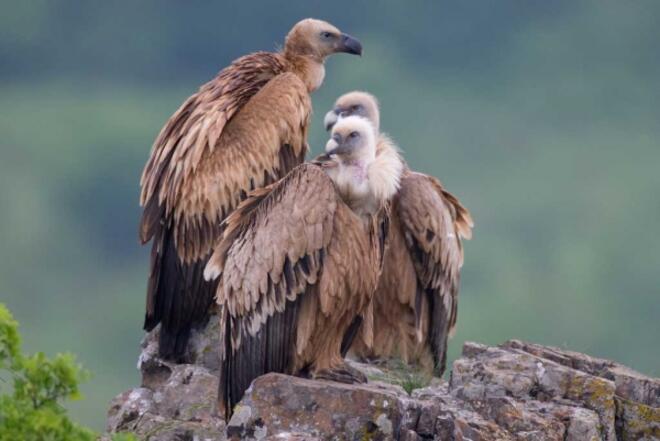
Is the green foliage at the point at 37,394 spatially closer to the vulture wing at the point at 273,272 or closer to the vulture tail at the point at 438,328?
the vulture wing at the point at 273,272

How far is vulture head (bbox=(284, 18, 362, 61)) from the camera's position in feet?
46.2

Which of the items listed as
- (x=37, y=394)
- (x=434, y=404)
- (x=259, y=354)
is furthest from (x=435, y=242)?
(x=37, y=394)

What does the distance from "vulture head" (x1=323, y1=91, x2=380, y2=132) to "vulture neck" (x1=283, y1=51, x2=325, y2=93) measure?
3.10ft

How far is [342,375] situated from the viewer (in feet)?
34.7

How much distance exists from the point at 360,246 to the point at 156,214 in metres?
2.70

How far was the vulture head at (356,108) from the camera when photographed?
41.5ft

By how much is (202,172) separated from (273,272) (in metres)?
2.63

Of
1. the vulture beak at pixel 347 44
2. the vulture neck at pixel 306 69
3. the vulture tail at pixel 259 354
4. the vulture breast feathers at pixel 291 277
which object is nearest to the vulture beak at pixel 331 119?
the vulture neck at pixel 306 69

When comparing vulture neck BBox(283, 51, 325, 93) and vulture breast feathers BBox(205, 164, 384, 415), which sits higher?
vulture neck BBox(283, 51, 325, 93)

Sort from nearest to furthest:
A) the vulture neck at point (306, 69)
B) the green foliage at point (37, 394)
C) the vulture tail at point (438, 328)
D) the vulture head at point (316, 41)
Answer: the green foliage at point (37, 394), the vulture tail at point (438, 328), the vulture neck at point (306, 69), the vulture head at point (316, 41)

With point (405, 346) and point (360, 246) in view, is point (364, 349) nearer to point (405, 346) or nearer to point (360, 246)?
point (405, 346)

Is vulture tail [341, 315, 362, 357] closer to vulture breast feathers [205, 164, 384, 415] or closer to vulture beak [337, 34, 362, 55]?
vulture breast feathers [205, 164, 384, 415]

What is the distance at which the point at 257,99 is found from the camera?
13.1 meters

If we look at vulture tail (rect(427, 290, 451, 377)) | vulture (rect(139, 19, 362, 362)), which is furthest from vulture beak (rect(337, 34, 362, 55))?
vulture tail (rect(427, 290, 451, 377))
